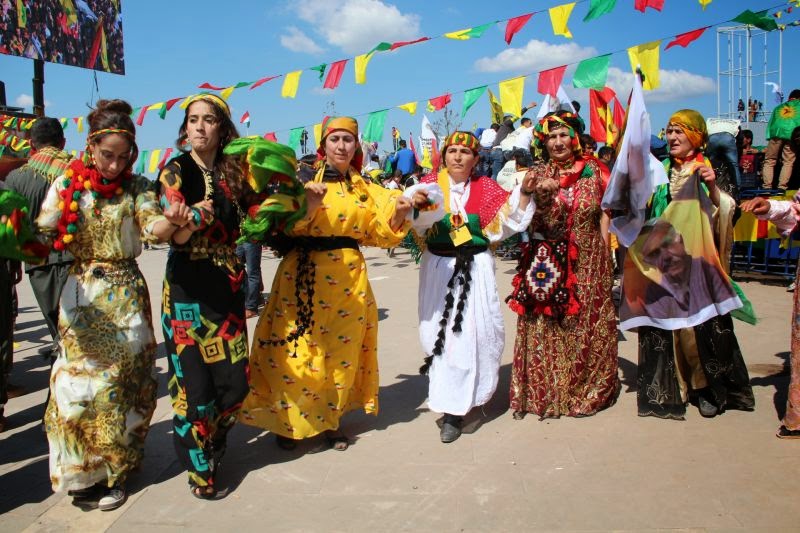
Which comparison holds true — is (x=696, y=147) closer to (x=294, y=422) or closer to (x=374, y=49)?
(x=294, y=422)

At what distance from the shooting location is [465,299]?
3.86m

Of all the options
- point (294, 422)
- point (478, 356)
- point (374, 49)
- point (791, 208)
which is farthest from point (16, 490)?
point (374, 49)

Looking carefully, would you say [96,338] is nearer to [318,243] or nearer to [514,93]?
[318,243]

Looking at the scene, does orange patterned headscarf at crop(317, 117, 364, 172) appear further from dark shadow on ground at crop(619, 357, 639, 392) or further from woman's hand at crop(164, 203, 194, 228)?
dark shadow on ground at crop(619, 357, 639, 392)

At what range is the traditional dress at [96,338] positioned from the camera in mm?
2994

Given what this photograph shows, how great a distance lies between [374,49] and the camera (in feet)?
24.8

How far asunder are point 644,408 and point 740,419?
600 mm

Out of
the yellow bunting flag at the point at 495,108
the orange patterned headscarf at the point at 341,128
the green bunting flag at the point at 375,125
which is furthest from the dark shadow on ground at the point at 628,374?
the yellow bunting flag at the point at 495,108

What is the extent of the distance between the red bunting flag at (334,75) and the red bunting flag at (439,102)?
1761 mm

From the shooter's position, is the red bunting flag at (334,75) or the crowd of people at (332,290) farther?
the red bunting flag at (334,75)

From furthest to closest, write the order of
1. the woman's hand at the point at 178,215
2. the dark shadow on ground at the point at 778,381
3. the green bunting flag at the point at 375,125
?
the green bunting flag at the point at 375,125 < the dark shadow on ground at the point at 778,381 < the woman's hand at the point at 178,215

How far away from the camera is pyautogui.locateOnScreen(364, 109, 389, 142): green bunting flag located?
30.0ft

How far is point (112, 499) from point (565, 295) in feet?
9.32

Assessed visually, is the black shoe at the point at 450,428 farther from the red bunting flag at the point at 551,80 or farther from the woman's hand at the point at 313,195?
the red bunting flag at the point at 551,80
